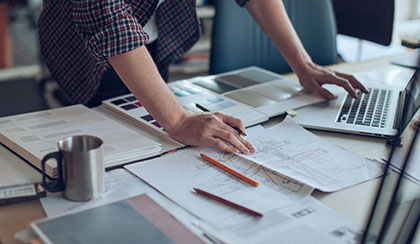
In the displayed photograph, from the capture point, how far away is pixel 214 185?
0.81 m

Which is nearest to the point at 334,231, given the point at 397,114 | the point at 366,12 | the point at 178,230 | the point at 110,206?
the point at 178,230

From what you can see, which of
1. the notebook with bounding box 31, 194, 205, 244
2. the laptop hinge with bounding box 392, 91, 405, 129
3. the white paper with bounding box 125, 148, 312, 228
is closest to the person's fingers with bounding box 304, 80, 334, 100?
the laptop hinge with bounding box 392, 91, 405, 129

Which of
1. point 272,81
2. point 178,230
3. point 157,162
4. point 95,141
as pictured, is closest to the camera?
point 178,230

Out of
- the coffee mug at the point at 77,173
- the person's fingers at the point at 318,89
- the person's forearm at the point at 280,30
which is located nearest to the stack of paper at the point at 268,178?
the coffee mug at the point at 77,173

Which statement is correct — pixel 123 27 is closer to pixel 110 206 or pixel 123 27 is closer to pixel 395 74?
pixel 110 206

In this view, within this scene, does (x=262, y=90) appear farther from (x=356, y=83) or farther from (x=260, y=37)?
(x=260, y=37)

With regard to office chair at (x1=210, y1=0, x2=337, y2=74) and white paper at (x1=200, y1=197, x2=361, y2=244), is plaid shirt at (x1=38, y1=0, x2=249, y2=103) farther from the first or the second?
white paper at (x1=200, y1=197, x2=361, y2=244)

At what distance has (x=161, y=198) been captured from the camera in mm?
775

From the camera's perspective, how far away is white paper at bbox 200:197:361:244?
0.67 metres

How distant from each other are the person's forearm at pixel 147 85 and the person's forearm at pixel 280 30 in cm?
49

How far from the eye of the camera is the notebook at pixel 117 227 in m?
0.64

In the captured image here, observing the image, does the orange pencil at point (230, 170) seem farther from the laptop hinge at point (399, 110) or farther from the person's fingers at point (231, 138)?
the laptop hinge at point (399, 110)

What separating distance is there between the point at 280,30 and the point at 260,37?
35cm

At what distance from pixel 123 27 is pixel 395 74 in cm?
96
